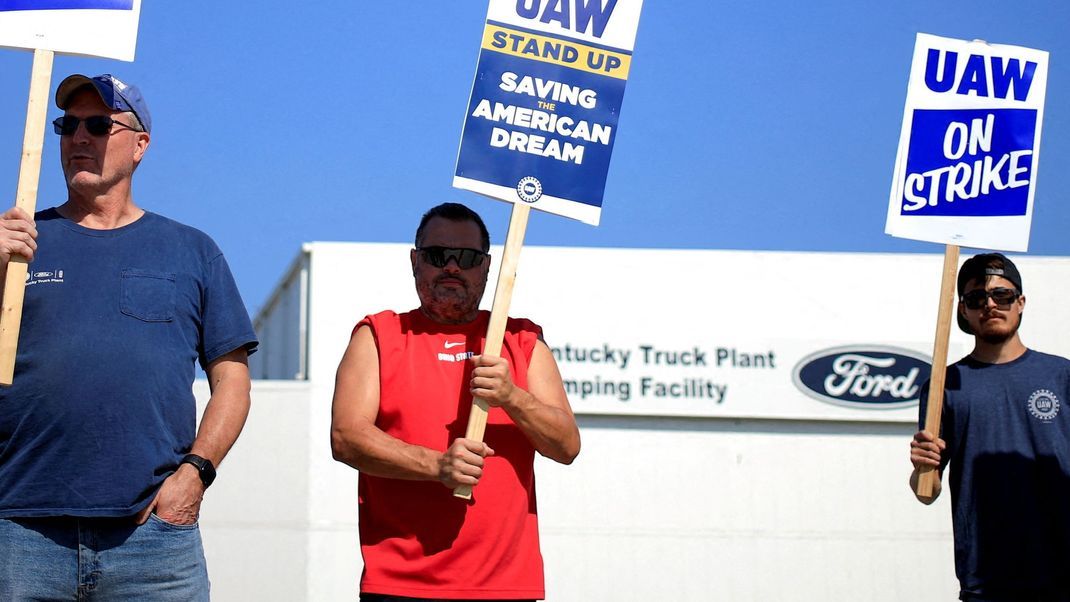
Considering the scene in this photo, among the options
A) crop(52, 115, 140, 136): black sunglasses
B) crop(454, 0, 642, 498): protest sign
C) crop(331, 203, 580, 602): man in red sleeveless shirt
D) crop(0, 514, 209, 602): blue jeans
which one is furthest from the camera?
crop(454, 0, 642, 498): protest sign

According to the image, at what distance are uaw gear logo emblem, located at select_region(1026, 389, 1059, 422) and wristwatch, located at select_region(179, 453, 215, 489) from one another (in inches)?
121

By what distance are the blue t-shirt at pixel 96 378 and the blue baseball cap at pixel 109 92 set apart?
35 centimetres

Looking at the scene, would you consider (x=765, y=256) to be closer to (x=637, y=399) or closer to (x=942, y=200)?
(x=637, y=399)

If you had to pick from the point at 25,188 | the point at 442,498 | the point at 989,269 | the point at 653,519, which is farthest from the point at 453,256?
the point at 653,519

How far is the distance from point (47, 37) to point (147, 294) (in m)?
0.86

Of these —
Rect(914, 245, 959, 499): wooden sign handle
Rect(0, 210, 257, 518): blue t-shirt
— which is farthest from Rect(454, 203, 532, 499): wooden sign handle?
Rect(914, 245, 959, 499): wooden sign handle

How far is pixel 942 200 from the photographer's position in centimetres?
546

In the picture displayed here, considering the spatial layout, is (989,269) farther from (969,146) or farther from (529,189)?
(529,189)

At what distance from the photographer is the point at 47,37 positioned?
3.86 meters

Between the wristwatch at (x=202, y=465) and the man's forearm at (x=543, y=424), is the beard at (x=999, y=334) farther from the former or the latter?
the wristwatch at (x=202, y=465)

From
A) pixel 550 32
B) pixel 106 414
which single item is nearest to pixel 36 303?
pixel 106 414

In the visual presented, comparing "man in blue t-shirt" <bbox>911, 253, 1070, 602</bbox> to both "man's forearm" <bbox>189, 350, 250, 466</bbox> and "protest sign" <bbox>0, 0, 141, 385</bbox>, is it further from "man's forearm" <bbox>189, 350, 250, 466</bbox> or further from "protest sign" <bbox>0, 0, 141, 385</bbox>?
"protest sign" <bbox>0, 0, 141, 385</bbox>

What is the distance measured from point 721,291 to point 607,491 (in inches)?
98.1

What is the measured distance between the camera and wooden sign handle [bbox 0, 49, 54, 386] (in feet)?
11.4
